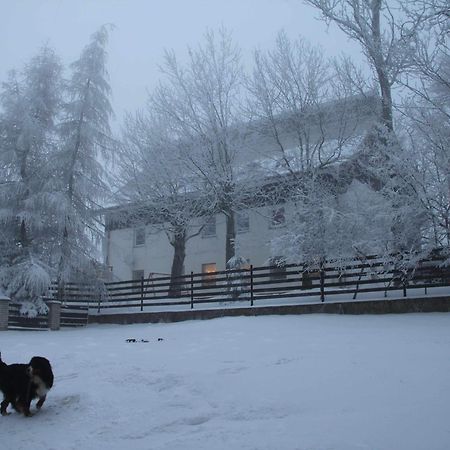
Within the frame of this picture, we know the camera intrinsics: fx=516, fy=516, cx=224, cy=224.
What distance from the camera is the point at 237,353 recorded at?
399 inches

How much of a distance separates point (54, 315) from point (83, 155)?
6893mm

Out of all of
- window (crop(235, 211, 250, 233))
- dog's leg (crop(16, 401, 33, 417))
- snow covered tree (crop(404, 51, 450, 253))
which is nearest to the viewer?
dog's leg (crop(16, 401, 33, 417))

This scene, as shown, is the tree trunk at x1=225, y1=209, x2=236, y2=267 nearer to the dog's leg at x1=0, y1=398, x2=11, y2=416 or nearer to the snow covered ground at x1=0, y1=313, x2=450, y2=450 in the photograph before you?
the snow covered ground at x1=0, y1=313, x2=450, y2=450

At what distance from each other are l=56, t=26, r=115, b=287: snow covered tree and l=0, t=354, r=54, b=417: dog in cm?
1435

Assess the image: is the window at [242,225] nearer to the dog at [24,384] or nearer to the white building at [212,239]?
the white building at [212,239]

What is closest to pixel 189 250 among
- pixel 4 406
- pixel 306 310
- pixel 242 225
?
pixel 242 225

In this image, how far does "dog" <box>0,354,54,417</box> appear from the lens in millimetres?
6508

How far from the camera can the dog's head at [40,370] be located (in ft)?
21.3

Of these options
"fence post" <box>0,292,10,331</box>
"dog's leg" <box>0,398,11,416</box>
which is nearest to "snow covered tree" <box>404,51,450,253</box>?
"dog's leg" <box>0,398,11,416</box>

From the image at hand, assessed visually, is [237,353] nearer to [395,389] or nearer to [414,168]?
[395,389]

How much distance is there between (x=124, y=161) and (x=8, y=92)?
639 centimetres

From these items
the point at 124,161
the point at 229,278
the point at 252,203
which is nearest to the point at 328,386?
the point at 229,278

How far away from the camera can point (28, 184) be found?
67.8 feet

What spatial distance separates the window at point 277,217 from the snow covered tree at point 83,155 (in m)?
7.44
